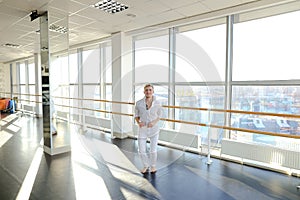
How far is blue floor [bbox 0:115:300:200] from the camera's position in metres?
2.57

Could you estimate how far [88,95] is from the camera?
24.6ft

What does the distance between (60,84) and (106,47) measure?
249 centimetres

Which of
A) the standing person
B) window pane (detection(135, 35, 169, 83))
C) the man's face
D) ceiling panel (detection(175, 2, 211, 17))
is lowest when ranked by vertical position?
the standing person

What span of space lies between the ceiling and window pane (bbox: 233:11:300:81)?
586 millimetres

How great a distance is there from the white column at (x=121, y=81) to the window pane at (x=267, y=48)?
2.77 m

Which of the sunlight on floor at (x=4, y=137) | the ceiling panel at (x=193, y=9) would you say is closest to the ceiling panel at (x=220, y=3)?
the ceiling panel at (x=193, y=9)

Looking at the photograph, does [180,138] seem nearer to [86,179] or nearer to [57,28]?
[86,179]

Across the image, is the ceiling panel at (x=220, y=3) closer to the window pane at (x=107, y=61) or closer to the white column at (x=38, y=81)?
the window pane at (x=107, y=61)

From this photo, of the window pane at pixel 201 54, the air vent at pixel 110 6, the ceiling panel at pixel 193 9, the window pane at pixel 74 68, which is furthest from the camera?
the window pane at pixel 74 68

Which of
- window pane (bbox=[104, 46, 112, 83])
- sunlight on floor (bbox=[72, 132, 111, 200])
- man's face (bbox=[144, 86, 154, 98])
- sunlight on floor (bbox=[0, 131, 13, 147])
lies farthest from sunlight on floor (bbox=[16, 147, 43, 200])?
window pane (bbox=[104, 46, 112, 83])

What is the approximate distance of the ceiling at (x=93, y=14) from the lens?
3551mm

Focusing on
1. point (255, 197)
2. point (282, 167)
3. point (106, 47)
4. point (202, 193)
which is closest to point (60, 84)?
point (106, 47)

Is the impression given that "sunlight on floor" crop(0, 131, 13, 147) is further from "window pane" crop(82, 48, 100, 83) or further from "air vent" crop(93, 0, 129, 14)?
"air vent" crop(93, 0, 129, 14)

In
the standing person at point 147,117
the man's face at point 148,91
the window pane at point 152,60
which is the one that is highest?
the window pane at point 152,60
